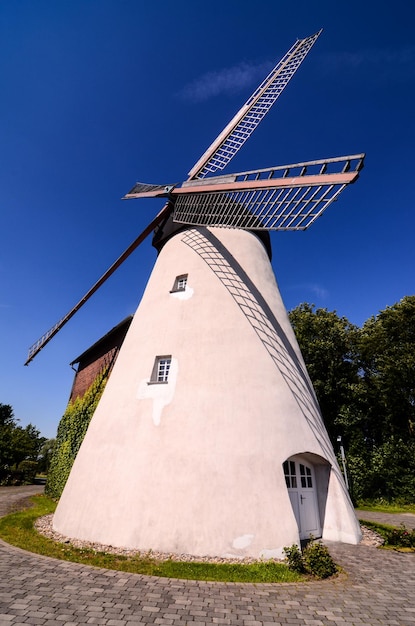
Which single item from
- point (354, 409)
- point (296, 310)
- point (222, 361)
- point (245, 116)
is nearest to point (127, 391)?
point (222, 361)

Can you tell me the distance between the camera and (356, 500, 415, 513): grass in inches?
704

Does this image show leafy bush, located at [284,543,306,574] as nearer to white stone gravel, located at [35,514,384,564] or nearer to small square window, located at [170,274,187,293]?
white stone gravel, located at [35,514,384,564]

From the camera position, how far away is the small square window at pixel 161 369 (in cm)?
891

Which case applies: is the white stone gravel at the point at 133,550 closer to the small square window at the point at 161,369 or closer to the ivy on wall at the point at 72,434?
the small square window at the point at 161,369

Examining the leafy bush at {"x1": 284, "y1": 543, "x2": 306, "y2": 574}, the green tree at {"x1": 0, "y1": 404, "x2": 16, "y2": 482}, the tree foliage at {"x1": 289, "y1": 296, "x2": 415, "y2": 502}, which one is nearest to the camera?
the leafy bush at {"x1": 284, "y1": 543, "x2": 306, "y2": 574}

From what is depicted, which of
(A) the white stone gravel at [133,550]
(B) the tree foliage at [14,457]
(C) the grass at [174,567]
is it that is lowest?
(C) the grass at [174,567]

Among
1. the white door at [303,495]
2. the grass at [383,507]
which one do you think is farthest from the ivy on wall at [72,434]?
the grass at [383,507]

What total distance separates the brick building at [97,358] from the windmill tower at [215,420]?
539 cm

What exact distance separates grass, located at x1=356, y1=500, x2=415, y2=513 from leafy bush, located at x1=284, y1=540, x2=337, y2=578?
14835 millimetres

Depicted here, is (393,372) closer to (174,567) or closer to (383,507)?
(383,507)

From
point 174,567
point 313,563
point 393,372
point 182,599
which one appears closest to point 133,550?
point 174,567

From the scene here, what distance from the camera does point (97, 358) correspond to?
1766cm

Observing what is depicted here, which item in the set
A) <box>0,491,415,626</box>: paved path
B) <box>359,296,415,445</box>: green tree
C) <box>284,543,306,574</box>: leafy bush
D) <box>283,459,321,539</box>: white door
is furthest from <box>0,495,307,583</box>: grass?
<box>359,296,415,445</box>: green tree

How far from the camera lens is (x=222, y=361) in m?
8.51
